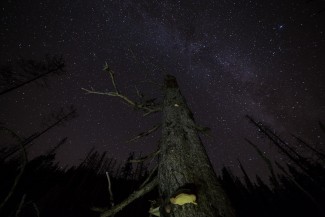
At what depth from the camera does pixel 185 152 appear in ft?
8.98

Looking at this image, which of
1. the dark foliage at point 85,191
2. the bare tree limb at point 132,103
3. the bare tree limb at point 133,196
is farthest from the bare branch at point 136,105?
the dark foliage at point 85,191

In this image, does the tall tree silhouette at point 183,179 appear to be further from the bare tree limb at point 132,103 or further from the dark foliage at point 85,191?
the dark foliage at point 85,191

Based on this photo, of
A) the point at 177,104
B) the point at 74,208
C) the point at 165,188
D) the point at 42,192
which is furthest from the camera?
the point at 42,192

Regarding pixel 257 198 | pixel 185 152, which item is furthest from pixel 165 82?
pixel 257 198

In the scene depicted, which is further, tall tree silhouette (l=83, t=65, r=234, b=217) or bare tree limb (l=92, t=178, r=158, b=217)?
bare tree limb (l=92, t=178, r=158, b=217)

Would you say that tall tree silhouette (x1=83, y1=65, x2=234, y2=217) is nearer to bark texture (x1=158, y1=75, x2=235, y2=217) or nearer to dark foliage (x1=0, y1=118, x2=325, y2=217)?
bark texture (x1=158, y1=75, x2=235, y2=217)

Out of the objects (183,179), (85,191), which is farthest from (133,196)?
(85,191)

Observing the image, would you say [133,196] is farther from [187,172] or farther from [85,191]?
[85,191]

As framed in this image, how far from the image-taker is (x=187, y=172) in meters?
2.34

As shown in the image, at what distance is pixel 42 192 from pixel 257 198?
39269mm

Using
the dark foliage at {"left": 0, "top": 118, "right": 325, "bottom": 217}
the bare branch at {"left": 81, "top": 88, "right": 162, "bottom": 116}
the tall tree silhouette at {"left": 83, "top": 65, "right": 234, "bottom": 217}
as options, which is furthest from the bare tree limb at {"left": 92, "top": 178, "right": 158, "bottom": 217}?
the dark foliage at {"left": 0, "top": 118, "right": 325, "bottom": 217}

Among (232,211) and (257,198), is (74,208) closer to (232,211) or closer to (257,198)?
(232,211)

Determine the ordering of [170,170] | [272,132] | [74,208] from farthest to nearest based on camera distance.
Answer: [272,132] → [74,208] → [170,170]

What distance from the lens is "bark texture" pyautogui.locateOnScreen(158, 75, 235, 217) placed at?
1859 mm
